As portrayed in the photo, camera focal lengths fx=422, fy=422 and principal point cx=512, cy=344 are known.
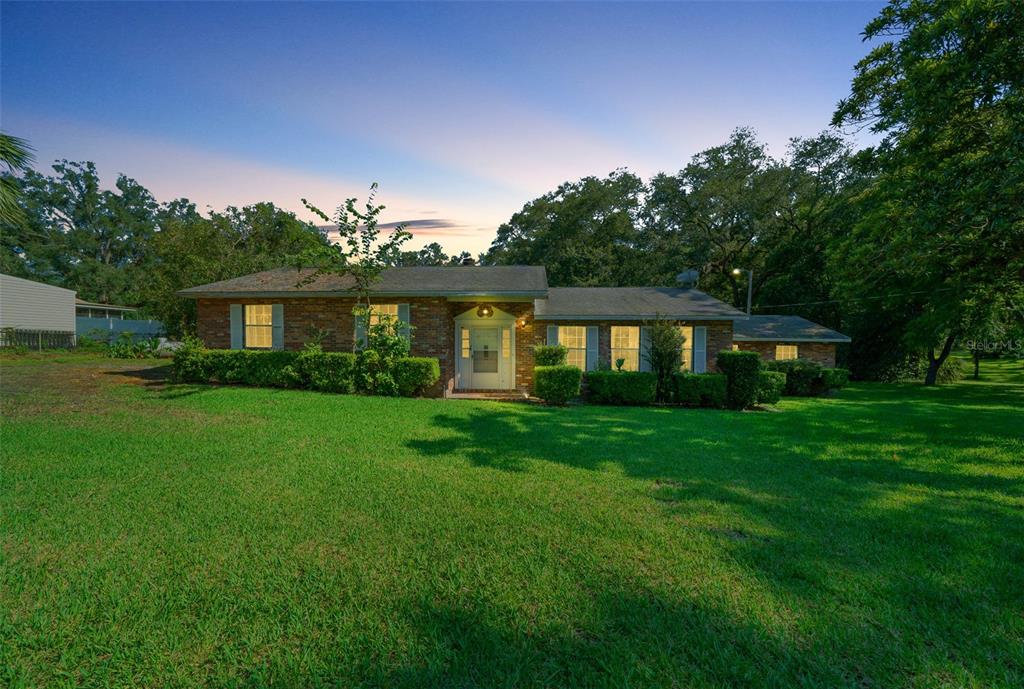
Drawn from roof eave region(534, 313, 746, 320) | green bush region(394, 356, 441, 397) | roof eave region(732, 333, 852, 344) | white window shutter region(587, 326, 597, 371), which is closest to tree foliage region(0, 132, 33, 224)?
green bush region(394, 356, 441, 397)

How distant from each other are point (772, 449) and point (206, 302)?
1593 centimetres

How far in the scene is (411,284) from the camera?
13.2m

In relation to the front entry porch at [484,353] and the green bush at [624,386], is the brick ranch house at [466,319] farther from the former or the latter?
the green bush at [624,386]

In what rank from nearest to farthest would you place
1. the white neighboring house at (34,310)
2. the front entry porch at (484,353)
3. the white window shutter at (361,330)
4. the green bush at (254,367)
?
the green bush at (254,367), the white window shutter at (361,330), the front entry porch at (484,353), the white neighboring house at (34,310)

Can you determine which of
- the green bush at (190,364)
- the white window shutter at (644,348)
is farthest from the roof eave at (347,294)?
the white window shutter at (644,348)

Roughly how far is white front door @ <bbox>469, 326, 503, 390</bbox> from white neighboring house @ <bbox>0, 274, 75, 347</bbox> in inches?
1010

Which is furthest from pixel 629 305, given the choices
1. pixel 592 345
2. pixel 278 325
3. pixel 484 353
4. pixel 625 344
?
pixel 278 325

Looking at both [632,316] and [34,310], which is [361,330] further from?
[34,310]

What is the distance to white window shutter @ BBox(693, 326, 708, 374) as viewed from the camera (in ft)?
46.3

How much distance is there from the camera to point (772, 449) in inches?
275

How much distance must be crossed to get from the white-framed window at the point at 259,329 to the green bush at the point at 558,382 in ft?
28.9

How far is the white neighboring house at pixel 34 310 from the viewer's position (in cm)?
2375

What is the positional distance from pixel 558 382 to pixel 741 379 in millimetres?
5318

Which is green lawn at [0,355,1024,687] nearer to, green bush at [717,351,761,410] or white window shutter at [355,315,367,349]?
green bush at [717,351,761,410]
